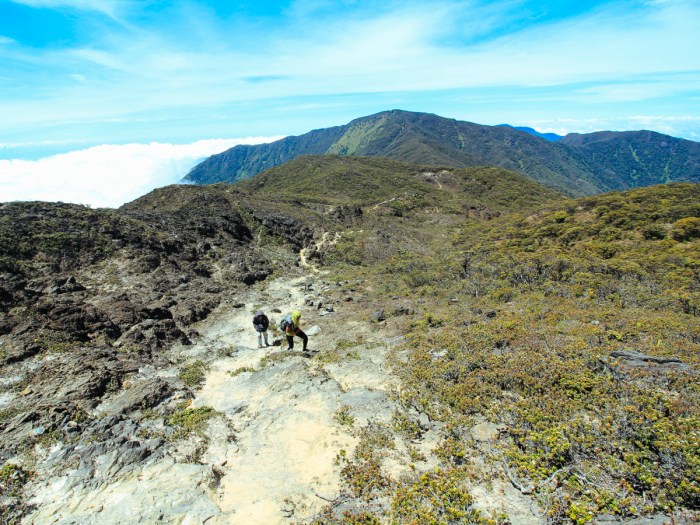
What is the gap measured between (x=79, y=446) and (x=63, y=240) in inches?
744

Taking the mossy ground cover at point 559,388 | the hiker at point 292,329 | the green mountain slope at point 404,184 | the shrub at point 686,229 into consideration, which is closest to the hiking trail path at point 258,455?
the mossy ground cover at point 559,388

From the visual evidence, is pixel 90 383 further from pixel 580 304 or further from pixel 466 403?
pixel 580 304

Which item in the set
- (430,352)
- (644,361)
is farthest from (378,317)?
(644,361)

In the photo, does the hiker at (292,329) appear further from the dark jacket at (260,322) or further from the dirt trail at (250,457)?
the dark jacket at (260,322)

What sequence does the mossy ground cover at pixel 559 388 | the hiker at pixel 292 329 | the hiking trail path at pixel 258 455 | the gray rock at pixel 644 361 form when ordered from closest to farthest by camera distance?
1. the mossy ground cover at pixel 559 388
2. the hiking trail path at pixel 258 455
3. the gray rock at pixel 644 361
4. the hiker at pixel 292 329

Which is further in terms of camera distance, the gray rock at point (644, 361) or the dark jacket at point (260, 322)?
the dark jacket at point (260, 322)

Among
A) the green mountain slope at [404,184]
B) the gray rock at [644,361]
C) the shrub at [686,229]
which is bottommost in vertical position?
the gray rock at [644,361]

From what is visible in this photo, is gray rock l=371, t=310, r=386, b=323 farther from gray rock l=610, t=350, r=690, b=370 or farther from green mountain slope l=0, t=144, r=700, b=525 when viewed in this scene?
gray rock l=610, t=350, r=690, b=370

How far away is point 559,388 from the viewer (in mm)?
8414

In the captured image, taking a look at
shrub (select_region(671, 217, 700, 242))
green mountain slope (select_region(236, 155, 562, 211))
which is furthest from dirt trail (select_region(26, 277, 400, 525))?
green mountain slope (select_region(236, 155, 562, 211))

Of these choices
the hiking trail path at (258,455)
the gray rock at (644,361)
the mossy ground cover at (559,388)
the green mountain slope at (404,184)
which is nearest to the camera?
A: the mossy ground cover at (559,388)

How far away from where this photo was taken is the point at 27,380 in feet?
33.8

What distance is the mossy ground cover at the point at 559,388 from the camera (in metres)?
5.77

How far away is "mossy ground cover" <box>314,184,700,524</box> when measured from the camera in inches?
227
